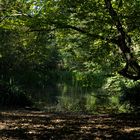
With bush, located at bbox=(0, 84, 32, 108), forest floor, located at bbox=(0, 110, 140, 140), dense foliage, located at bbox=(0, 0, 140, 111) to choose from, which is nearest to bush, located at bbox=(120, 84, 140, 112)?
dense foliage, located at bbox=(0, 0, 140, 111)

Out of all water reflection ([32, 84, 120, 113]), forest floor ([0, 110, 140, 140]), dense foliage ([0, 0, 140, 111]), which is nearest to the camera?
forest floor ([0, 110, 140, 140])

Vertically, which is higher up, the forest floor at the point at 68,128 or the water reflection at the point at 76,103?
the water reflection at the point at 76,103

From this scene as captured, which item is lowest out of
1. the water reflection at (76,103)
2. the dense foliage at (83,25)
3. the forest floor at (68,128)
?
the forest floor at (68,128)

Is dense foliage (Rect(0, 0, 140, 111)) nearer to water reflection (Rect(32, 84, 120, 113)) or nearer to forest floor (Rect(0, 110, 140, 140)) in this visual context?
forest floor (Rect(0, 110, 140, 140))

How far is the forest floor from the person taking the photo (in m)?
9.99

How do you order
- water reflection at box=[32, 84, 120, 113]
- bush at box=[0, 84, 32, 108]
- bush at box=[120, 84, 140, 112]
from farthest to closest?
water reflection at box=[32, 84, 120, 113], bush at box=[0, 84, 32, 108], bush at box=[120, 84, 140, 112]

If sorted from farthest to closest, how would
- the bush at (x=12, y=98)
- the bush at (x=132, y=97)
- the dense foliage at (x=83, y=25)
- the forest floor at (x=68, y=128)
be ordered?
the bush at (x=12, y=98)
the bush at (x=132, y=97)
the dense foliage at (x=83, y=25)
the forest floor at (x=68, y=128)

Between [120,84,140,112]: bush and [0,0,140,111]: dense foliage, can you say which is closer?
[0,0,140,111]: dense foliage

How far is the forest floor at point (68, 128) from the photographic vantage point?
9992mm

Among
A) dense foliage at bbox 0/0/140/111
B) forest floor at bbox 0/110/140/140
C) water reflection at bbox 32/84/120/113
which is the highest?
dense foliage at bbox 0/0/140/111

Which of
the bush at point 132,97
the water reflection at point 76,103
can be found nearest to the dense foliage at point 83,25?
the bush at point 132,97

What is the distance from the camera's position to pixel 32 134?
10.3m

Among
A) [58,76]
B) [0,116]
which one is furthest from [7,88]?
[58,76]

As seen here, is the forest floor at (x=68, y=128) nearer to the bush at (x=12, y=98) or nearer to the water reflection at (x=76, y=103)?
the bush at (x=12, y=98)
